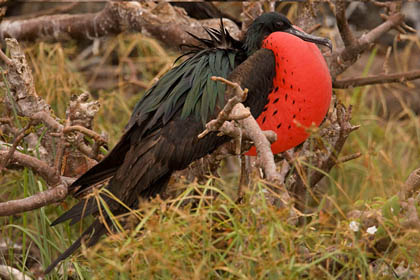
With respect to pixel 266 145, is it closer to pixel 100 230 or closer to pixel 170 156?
pixel 170 156

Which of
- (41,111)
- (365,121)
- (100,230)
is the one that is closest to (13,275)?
(100,230)

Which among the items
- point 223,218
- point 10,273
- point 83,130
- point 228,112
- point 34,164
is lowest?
point 10,273

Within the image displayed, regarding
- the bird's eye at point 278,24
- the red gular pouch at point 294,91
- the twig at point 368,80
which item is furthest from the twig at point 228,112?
the twig at point 368,80

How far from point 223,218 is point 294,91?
26.7 inches

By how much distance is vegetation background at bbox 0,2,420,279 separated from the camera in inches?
55.5

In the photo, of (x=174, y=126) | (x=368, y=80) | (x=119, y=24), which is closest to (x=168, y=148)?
(x=174, y=126)

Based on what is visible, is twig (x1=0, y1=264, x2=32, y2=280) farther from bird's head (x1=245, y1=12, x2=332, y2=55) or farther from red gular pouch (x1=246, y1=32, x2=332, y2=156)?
bird's head (x1=245, y1=12, x2=332, y2=55)

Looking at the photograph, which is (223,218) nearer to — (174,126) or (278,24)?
(174,126)

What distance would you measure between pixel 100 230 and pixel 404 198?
33.6 inches

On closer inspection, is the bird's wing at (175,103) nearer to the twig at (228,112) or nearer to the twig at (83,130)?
the twig at (83,130)

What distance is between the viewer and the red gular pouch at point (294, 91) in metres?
2.08

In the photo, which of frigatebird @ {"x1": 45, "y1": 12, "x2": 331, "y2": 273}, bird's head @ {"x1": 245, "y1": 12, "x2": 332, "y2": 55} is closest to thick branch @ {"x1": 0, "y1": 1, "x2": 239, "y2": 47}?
bird's head @ {"x1": 245, "y1": 12, "x2": 332, "y2": 55}

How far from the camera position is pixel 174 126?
2.16m

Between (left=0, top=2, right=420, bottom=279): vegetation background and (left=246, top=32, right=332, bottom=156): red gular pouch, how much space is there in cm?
20
